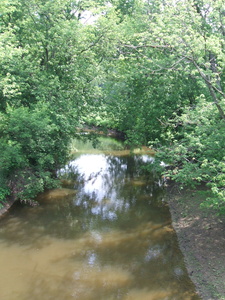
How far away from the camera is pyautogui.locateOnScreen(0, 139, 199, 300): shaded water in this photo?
7293mm

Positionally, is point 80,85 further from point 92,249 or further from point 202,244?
point 202,244

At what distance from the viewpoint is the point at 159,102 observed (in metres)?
14.3

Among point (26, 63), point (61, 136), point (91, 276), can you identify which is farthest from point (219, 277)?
point (26, 63)

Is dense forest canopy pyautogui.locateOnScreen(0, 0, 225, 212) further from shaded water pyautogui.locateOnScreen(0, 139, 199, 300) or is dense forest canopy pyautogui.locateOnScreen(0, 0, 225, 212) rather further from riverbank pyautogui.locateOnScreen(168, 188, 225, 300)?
shaded water pyautogui.locateOnScreen(0, 139, 199, 300)

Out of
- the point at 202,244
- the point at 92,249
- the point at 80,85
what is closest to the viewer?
the point at 202,244

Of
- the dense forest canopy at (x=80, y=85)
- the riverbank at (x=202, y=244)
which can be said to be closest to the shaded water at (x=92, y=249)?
the riverbank at (x=202, y=244)

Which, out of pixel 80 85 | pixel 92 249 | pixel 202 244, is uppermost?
pixel 80 85

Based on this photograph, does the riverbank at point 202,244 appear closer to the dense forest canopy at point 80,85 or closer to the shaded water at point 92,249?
the shaded water at point 92,249

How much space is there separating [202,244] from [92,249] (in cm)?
367

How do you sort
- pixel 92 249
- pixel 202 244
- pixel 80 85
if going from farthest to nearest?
pixel 80 85, pixel 92 249, pixel 202 244

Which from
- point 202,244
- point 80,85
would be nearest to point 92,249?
point 202,244

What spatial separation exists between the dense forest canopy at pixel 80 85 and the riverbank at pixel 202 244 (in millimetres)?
888

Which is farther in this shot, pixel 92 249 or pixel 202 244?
pixel 92 249

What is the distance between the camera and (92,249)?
930cm
